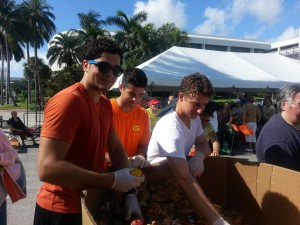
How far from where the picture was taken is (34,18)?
136ft

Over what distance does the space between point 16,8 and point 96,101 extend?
138ft

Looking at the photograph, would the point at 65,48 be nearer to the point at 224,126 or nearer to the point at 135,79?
the point at 224,126

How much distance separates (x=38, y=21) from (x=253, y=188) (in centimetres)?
4433

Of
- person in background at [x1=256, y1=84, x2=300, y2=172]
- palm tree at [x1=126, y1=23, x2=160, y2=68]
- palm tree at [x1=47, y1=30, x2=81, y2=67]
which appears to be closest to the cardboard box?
person in background at [x1=256, y1=84, x2=300, y2=172]

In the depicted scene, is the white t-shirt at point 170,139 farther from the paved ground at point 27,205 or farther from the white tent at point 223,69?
the white tent at point 223,69

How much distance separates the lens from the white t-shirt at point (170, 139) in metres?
1.80

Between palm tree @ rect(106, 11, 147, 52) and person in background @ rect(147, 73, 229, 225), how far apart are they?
3111 centimetres

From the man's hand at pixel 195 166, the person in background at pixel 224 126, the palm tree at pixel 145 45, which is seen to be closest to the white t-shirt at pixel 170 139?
the man's hand at pixel 195 166

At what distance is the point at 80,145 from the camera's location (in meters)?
1.59

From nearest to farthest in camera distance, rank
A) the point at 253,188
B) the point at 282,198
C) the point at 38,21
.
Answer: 1. the point at 282,198
2. the point at 253,188
3. the point at 38,21

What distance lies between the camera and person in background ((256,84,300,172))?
227 centimetres

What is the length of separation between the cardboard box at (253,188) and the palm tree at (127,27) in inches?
1218

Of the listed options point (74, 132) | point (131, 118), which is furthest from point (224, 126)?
point (74, 132)

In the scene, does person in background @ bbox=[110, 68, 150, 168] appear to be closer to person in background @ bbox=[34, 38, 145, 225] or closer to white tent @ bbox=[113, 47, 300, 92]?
person in background @ bbox=[34, 38, 145, 225]
